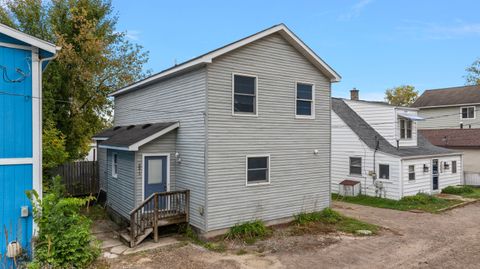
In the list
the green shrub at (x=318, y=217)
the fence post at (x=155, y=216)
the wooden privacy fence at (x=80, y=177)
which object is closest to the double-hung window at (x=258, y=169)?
the green shrub at (x=318, y=217)

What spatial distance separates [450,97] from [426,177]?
1764 centimetres

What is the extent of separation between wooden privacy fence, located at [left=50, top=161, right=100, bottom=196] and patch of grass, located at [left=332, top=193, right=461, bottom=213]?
1367cm

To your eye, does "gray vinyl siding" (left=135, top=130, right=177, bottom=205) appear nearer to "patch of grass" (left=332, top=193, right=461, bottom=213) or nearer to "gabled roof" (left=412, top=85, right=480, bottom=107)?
"patch of grass" (left=332, top=193, right=461, bottom=213)

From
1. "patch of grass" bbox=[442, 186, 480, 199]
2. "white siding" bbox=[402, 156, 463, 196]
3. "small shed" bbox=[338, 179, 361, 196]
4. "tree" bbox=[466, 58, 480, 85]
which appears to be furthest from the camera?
"tree" bbox=[466, 58, 480, 85]

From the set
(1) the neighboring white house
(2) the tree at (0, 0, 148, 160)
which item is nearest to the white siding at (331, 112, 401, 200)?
(1) the neighboring white house

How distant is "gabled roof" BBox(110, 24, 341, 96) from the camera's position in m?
9.86

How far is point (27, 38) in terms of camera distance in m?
6.99

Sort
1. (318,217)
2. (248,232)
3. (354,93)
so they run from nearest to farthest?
(248,232)
(318,217)
(354,93)

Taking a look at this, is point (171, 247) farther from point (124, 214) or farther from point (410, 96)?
point (410, 96)

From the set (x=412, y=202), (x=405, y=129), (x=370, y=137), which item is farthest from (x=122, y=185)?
(x=405, y=129)

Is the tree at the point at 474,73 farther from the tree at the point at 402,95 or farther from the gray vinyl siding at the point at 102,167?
the gray vinyl siding at the point at 102,167

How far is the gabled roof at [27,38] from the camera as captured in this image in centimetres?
676

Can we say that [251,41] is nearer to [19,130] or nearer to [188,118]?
[188,118]

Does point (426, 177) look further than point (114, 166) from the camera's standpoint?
Yes
